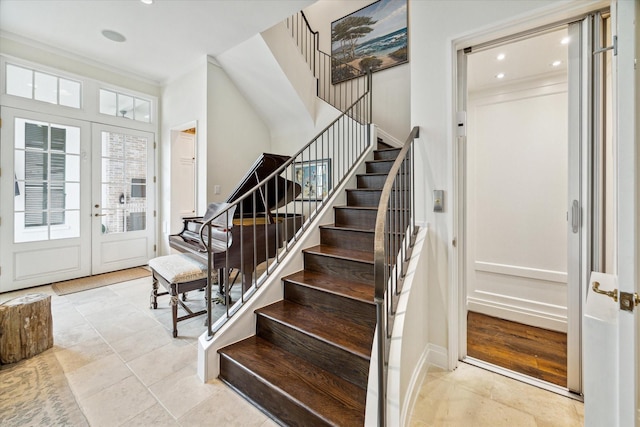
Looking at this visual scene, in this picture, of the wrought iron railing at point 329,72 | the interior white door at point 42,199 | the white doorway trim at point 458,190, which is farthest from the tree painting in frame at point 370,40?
the interior white door at point 42,199

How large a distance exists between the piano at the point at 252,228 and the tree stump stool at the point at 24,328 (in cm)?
118

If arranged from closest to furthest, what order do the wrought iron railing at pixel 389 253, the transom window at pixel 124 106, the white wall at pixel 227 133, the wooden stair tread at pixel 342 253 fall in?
the wrought iron railing at pixel 389 253 → the wooden stair tread at pixel 342 253 → the white wall at pixel 227 133 → the transom window at pixel 124 106

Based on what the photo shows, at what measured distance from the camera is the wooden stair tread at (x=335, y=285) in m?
1.89

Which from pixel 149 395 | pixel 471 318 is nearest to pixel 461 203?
pixel 471 318

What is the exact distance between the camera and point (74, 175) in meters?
4.05

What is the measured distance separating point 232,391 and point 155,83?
520cm

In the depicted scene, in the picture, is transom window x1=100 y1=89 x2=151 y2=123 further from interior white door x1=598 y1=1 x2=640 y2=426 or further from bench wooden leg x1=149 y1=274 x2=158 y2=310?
interior white door x1=598 y1=1 x2=640 y2=426

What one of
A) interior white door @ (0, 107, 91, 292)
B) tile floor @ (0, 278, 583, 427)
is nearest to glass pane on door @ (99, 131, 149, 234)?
interior white door @ (0, 107, 91, 292)

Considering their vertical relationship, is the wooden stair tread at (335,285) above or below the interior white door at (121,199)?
below

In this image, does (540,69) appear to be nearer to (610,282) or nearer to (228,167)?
(610,282)

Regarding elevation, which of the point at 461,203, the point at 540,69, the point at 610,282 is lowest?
the point at 610,282

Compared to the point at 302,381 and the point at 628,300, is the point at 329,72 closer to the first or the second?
the point at 302,381

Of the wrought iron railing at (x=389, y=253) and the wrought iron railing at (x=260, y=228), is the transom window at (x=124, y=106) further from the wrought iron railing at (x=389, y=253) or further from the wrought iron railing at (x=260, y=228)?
the wrought iron railing at (x=389, y=253)

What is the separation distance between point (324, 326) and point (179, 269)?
152cm
